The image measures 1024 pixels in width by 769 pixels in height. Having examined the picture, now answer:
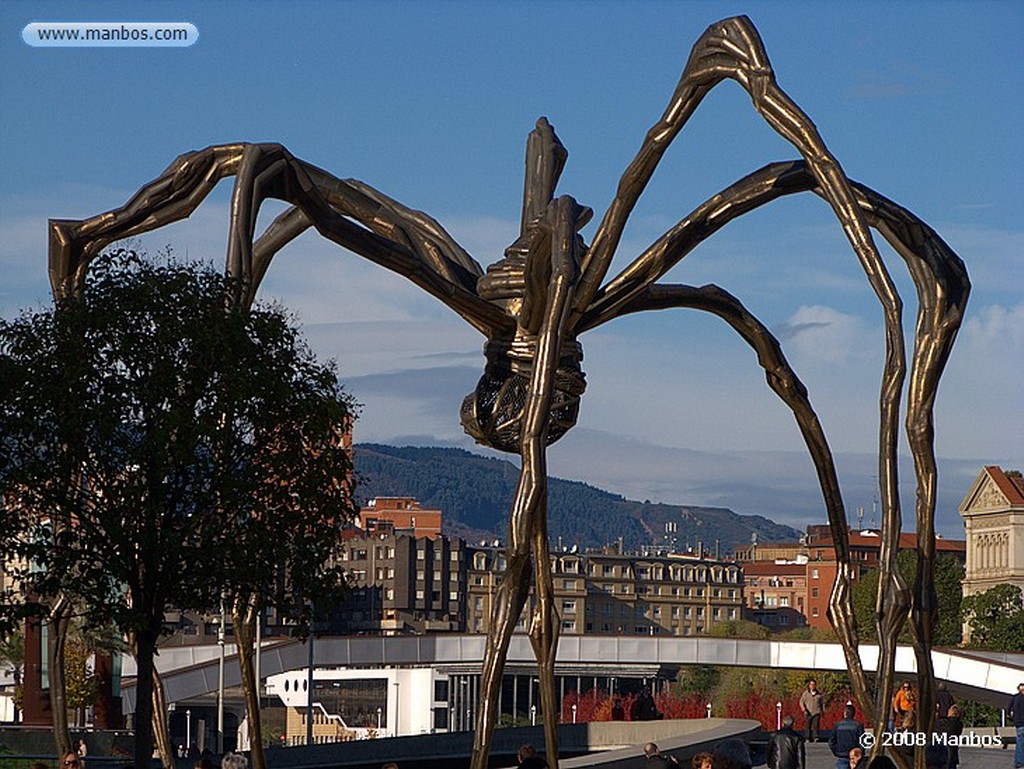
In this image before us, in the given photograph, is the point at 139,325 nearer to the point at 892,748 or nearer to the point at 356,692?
the point at 892,748

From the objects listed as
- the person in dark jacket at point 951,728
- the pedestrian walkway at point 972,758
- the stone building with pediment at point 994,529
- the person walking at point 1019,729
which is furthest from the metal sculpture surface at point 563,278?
the stone building with pediment at point 994,529

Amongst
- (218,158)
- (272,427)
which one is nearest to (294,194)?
(218,158)

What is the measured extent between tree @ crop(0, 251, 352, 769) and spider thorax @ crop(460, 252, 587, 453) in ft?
5.65

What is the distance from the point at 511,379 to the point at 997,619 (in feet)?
380

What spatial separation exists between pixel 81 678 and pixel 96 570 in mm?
45171

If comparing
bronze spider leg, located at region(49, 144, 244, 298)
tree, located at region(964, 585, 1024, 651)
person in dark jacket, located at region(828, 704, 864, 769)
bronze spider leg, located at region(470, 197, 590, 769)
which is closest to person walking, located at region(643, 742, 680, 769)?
bronze spider leg, located at region(470, 197, 590, 769)

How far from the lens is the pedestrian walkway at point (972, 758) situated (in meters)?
25.8

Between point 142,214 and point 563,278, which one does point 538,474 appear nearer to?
point 563,278

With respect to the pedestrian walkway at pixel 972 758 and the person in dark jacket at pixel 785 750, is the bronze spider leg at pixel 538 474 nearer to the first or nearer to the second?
the person in dark jacket at pixel 785 750

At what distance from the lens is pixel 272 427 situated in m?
15.0

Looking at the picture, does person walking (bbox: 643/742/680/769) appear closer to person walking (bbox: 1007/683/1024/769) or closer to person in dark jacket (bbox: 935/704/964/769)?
person in dark jacket (bbox: 935/704/964/769)

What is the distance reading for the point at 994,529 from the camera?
16600cm

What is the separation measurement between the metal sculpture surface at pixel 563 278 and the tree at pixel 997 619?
10645 cm

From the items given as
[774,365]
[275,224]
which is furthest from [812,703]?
[275,224]
